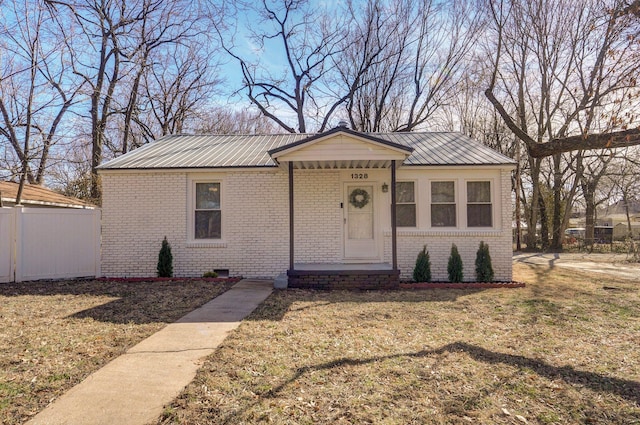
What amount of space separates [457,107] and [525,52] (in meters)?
8.45

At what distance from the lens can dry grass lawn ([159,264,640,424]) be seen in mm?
2973

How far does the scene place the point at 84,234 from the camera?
31.7 ft

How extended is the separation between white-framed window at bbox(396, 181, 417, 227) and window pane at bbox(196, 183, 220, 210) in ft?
14.9

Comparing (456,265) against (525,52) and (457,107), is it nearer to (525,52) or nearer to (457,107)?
(525,52)

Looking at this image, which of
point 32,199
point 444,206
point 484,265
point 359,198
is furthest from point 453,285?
point 32,199

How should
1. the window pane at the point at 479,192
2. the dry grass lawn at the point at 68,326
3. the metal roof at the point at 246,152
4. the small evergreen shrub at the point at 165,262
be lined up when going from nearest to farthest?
the dry grass lawn at the point at 68,326 → the small evergreen shrub at the point at 165,262 → the metal roof at the point at 246,152 → the window pane at the point at 479,192

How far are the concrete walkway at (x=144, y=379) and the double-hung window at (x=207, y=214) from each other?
409 cm

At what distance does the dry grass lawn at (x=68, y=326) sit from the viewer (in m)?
3.35

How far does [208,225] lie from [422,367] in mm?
7008

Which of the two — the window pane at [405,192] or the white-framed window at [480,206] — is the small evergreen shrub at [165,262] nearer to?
the window pane at [405,192]

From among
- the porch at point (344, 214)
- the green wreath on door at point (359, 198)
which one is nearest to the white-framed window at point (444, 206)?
the porch at point (344, 214)

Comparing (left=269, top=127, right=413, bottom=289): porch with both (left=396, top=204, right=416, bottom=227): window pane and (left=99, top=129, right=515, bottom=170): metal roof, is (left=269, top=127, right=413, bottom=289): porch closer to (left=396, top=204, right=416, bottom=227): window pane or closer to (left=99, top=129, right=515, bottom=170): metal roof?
(left=396, top=204, right=416, bottom=227): window pane

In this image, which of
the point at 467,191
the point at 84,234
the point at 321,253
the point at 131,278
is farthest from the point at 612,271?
the point at 84,234

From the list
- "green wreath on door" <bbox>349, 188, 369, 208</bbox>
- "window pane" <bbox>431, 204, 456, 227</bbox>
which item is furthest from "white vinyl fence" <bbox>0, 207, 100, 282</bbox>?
"window pane" <bbox>431, 204, 456, 227</bbox>
